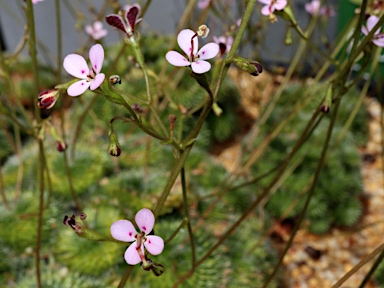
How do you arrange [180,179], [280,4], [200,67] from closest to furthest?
[200,67]
[280,4]
[180,179]

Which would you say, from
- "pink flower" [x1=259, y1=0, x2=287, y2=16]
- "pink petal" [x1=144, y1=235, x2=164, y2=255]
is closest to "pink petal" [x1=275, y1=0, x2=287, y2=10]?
"pink flower" [x1=259, y1=0, x2=287, y2=16]

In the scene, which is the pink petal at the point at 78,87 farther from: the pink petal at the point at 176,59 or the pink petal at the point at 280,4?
the pink petal at the point at 280,4

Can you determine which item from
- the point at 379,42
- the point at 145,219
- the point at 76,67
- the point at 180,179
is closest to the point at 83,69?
the point at 76,67

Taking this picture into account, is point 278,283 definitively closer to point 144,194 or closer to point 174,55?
A: point 144,194

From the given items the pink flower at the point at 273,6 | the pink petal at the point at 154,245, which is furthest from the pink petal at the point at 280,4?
the pink petal at the point at 154,245

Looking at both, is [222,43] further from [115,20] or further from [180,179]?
[180,179]

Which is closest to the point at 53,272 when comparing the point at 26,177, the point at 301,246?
the point at 26,177

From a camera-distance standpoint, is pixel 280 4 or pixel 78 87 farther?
pixel 280 4

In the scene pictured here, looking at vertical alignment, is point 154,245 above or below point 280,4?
below
